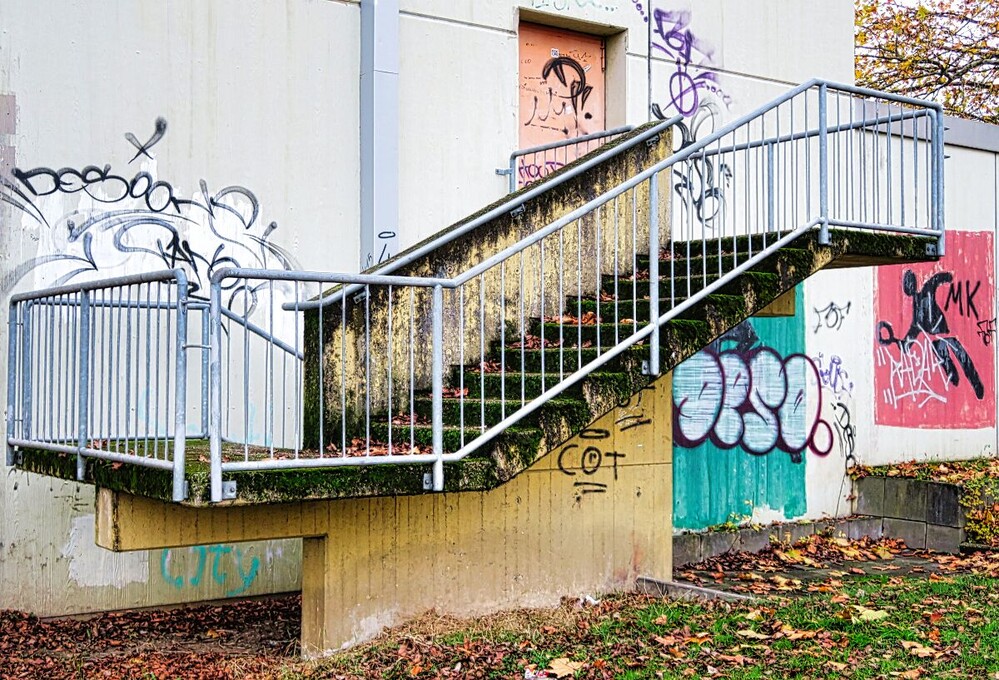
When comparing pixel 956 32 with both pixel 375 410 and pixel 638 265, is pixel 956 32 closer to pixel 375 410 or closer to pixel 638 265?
pixel 638 265

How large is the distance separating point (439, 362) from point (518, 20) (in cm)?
499

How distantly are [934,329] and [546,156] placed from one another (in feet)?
18.0

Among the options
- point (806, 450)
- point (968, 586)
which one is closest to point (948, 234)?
point (806, 450)

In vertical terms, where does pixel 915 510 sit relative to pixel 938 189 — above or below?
below

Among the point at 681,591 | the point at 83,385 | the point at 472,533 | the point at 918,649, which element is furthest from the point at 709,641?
the point at 83,385

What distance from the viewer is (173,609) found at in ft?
28.1

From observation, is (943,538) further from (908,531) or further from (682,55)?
(682,55)

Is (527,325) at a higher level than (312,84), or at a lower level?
lower

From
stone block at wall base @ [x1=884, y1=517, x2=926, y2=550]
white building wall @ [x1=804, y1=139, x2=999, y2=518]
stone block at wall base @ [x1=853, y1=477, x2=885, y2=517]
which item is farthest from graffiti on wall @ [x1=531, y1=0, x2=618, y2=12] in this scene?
stone block at wall base @ [x1=884, y1=517, x2=926, y2=550]

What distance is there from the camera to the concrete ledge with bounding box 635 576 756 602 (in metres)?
8.47

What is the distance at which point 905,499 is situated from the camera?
12148 millimetres

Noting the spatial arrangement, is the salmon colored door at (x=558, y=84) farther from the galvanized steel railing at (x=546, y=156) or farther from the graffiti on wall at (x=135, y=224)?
the graffiti on wall at (x=135, y=224)

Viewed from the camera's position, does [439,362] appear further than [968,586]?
No

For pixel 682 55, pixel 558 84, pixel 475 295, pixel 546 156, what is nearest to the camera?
pixel 475 295
